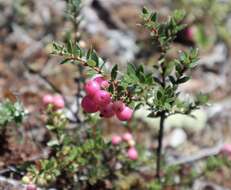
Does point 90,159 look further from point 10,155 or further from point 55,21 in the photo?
point 55,21

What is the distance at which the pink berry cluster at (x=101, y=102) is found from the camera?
2.62 metres

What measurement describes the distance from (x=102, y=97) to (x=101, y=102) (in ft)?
0.13

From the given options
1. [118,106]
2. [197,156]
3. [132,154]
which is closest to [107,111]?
[118,106]

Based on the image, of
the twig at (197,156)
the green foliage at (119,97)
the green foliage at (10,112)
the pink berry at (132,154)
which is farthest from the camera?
the twig at (197,156)

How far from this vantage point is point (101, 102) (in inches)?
104

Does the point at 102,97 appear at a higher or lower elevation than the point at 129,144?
higher

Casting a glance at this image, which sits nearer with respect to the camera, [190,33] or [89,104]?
[89,104]

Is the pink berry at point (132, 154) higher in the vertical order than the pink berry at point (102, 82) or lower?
lower

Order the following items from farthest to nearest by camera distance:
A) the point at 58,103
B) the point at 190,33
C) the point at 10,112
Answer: the point at 190,33 → the point at 58,103 → the point at 10,112

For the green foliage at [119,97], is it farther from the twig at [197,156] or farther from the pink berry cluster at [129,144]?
the twig at [197,156]

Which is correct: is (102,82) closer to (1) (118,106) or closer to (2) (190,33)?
(1) (118,106)

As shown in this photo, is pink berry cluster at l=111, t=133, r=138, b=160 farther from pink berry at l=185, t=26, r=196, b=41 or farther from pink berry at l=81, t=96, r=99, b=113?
pink berry at l=185, t=26, r=196, b=41

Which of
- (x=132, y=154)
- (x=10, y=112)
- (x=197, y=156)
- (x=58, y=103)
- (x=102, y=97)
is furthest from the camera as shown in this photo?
(x=197, y=156)

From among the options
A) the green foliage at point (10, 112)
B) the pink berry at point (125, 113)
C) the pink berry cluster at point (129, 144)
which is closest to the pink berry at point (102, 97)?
the pink berry at point (125, 113)
